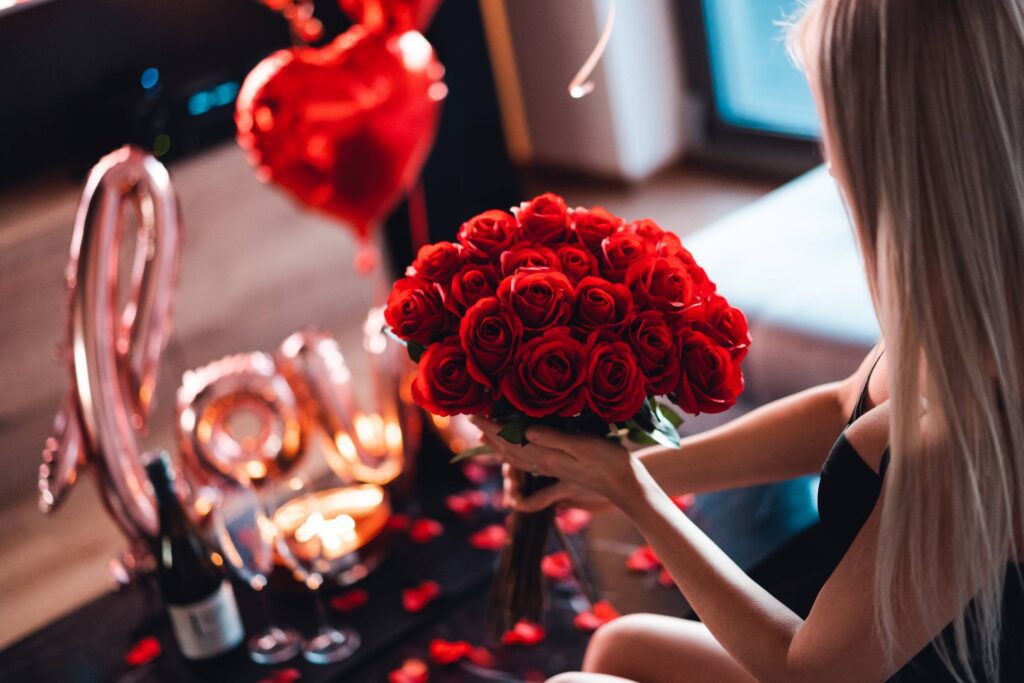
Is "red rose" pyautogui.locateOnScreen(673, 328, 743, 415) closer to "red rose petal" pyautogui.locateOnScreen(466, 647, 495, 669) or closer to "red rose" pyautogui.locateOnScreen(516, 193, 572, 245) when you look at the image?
"red rose" pyautogui.locateOnScreen(516, 193, 572, 245)

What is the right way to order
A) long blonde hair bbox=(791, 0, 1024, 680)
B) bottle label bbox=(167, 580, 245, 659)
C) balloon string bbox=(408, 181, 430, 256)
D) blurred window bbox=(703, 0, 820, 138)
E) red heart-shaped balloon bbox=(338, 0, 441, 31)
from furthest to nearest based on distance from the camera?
blurred window bbox=(703, 0, 820, 138) < balloon string bbox=(408, 181, 430, 256) < red heart-shaped balloon bbox=(338, 0, 441, 31) < bottle label bbox=(167, 580, 245, 659) < long blonde hair bbox=(791, 0, 1024, 680)

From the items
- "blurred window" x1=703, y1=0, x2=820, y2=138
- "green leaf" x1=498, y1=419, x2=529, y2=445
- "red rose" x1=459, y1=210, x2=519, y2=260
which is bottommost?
"blurred window" x1=703, y1=0, x2=820, y2=138

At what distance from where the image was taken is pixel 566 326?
3.64ft

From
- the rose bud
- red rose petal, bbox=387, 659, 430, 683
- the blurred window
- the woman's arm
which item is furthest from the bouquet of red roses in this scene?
the blurred window

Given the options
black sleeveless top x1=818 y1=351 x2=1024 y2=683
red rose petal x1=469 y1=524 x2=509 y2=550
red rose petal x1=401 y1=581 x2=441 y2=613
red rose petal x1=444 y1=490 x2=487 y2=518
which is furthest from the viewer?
red rose petal x1=444 y1=490 x2=487 y2=518

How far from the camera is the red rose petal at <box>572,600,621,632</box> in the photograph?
1.70 metres

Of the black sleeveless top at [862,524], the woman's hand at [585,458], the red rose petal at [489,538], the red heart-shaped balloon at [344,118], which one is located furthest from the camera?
the red heart-shaped balloon at [344,118]

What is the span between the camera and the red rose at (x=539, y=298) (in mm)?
1098

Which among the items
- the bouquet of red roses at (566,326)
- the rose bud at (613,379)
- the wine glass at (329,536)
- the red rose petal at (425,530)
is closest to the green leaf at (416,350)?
the bouquet of red roses at (566,326)

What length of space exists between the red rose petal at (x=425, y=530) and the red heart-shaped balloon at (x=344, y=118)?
0.98 m

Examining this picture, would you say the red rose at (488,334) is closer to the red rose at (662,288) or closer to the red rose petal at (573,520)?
the red rose at (662,288)

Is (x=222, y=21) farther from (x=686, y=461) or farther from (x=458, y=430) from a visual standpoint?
(x=686, y=461)

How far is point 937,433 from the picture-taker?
3.20 feet

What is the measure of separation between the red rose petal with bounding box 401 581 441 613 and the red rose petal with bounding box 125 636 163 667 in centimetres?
40
